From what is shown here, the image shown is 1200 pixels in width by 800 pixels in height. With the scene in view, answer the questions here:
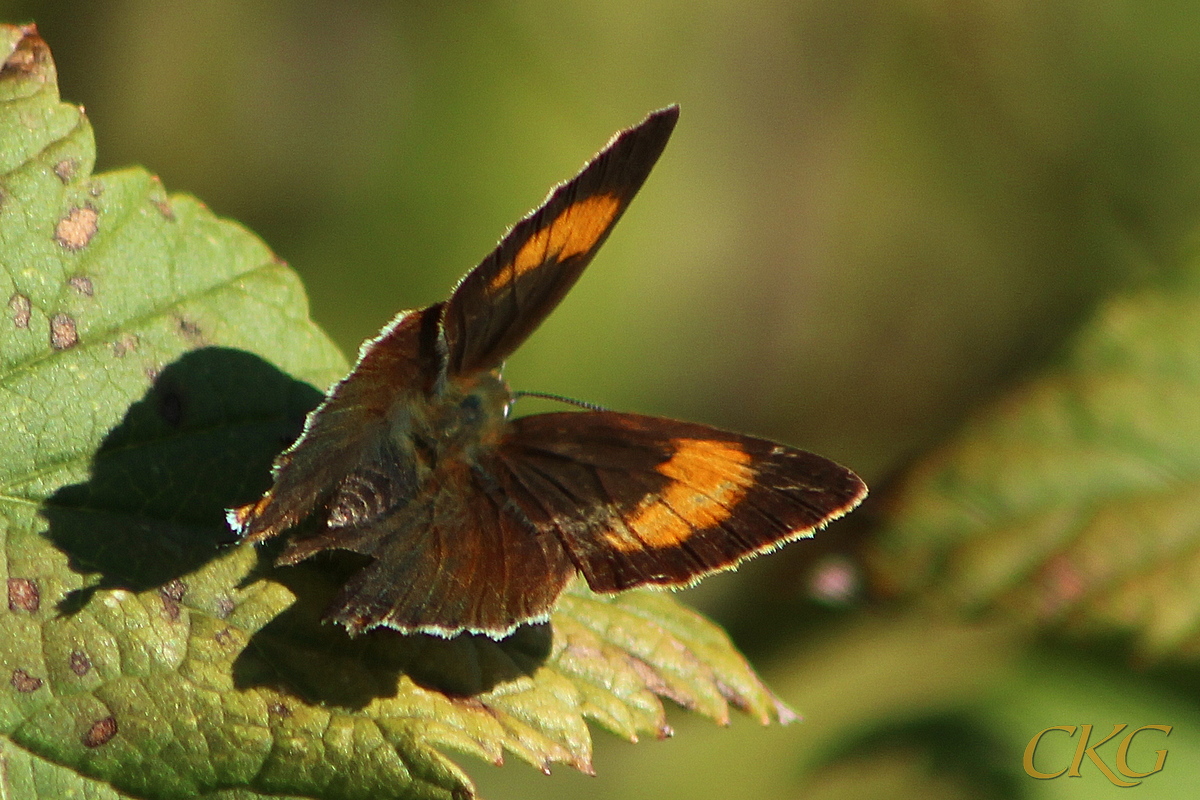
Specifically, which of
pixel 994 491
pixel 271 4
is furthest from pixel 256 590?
pixel 271 4

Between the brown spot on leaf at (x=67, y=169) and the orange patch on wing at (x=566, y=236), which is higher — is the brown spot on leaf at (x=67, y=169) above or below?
below

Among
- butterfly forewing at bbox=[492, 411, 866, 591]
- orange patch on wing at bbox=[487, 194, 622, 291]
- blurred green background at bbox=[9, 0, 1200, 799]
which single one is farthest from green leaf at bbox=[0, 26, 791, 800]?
blurred green background at bbox=[9, 0, 1200, 799]

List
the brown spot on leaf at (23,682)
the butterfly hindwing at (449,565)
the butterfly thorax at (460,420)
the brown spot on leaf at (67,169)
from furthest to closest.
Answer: the butterfly thorax at (460,420) → the brown spot on leaf at (67,169) → the butterfly hindwing at (449,565) → the brown spot on leaf at (23,682)

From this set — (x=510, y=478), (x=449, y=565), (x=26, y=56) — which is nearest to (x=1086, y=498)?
(x=510, y=478)

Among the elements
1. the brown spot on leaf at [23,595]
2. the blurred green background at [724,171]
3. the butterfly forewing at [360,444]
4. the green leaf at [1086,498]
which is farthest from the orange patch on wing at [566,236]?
the blurred green background at [724,171]

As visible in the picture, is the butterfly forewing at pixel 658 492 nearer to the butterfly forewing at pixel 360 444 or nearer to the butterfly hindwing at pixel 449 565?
the butterfly hindwing at pixel 449 565
